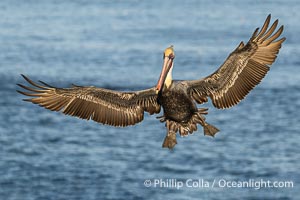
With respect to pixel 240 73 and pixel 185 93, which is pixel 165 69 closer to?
pixel 185 93

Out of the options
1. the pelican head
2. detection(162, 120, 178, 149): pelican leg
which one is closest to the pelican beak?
the pelican head

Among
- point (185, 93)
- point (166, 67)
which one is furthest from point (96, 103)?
point (166, 67)

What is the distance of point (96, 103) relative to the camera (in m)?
13.3

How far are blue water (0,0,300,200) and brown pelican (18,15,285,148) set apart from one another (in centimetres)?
2790

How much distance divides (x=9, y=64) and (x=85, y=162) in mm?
16441

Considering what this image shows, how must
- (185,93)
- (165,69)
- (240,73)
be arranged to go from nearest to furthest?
(165,69) → (185,93) → (240,73)

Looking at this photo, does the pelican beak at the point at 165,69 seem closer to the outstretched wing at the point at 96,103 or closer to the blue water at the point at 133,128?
the outstretched wing at the point at 96,103

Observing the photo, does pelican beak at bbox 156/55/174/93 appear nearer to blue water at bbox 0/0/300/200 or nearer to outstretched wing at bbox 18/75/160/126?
outstretched wing at bbox 18/75/160/126

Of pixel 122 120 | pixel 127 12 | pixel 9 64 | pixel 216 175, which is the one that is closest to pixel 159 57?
pixel 9 64

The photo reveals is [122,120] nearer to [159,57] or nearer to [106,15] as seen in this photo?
[159,57]

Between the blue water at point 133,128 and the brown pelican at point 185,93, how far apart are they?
2790cm

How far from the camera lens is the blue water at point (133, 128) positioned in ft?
144

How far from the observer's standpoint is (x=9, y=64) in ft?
197

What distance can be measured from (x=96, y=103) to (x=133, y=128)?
123ft
